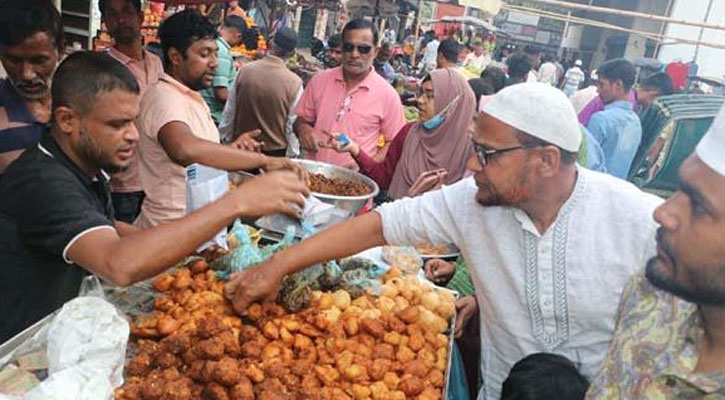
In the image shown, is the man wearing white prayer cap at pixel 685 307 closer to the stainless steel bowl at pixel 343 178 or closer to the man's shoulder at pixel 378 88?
the stainless steel bowl at pixel 343 178

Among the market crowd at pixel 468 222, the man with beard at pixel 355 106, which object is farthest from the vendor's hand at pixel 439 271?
the man with beard at pixel 355 106

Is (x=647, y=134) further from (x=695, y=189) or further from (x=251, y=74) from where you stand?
(x=695, y=189)

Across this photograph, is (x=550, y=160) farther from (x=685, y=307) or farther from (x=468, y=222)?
(x=685, y=307)

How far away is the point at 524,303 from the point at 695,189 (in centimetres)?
104

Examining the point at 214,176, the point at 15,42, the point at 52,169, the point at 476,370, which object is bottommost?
the point at 476,370

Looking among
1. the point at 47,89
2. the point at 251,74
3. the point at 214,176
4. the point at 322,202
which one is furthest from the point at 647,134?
the point at 47,89

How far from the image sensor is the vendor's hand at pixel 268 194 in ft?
5.70

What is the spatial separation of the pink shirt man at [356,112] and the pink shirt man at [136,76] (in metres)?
1.34

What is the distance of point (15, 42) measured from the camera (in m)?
2.56

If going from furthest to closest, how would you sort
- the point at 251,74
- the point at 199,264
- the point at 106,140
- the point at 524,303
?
the point at 251,74
the point at 199,264
the point at 524,303
the point at 106,140

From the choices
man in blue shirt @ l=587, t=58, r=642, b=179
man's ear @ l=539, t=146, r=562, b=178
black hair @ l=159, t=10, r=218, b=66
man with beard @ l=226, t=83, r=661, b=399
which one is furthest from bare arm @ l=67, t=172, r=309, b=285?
man in blue shirt @ l=587, t=58, r=642, b=179

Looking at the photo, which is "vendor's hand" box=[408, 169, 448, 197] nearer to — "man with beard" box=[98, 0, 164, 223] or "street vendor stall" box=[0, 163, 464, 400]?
"street vendor stall" box=[0, 163, 464, 400]

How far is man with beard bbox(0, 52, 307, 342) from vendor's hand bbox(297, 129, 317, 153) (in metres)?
2.43

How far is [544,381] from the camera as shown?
1.74 meters
